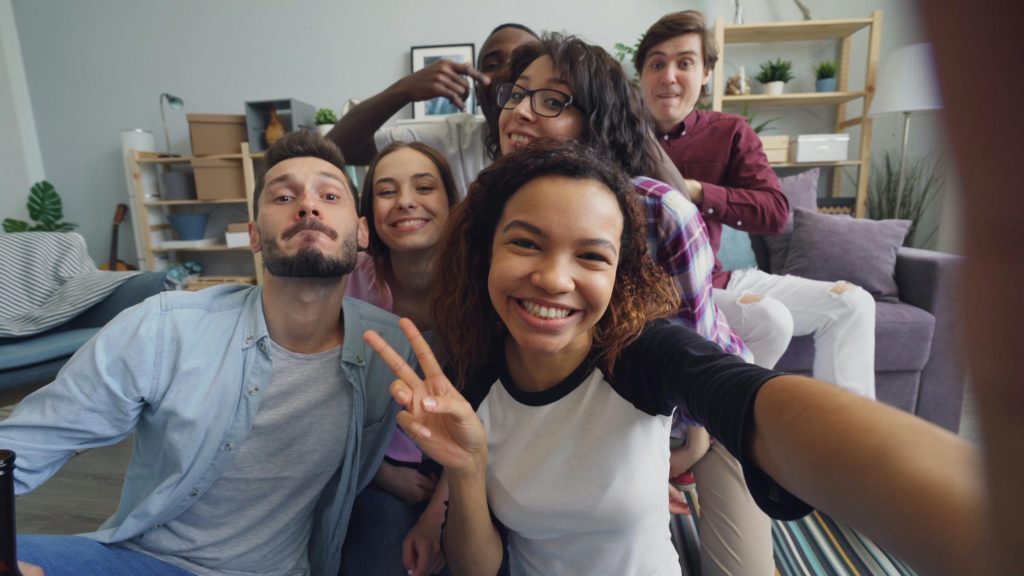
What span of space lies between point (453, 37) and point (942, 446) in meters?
4.34

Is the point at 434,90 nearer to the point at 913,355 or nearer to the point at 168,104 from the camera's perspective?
the point at 913,355

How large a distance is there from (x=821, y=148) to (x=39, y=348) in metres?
4.44

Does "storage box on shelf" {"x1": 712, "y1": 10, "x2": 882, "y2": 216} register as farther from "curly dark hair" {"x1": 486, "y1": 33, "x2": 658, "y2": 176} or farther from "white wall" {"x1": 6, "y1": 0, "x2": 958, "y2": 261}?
"curly dark hair" {"x1": 486, "y1": 33, "x2": 658, "y2": 176}

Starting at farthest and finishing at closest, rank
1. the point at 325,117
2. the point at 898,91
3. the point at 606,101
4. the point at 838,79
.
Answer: the point at 325,117 < the point at 838,79 < the point at 898,91 < the point at 606,101

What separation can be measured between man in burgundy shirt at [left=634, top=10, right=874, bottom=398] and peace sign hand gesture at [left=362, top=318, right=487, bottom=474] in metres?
1.06

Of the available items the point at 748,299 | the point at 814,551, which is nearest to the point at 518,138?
the point at 748,299

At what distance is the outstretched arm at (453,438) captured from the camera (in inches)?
31.8

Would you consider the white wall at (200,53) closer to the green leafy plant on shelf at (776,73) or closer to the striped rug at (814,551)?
the green leafy plant on shelf at (776,73)

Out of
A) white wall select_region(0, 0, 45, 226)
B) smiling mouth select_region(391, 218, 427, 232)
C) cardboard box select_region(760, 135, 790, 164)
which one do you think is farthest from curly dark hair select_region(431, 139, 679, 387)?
white wall select_region(0, 0, 45, 226)

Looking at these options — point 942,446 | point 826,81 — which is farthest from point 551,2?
point 942,446

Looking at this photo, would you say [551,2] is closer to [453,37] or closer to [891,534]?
[453,37]

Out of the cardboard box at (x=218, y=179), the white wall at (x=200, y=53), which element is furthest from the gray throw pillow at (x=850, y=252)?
the cardboard box at (x=218, y=179)

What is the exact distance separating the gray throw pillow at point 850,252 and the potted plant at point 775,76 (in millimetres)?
1279

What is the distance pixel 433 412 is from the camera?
2.71 feet
